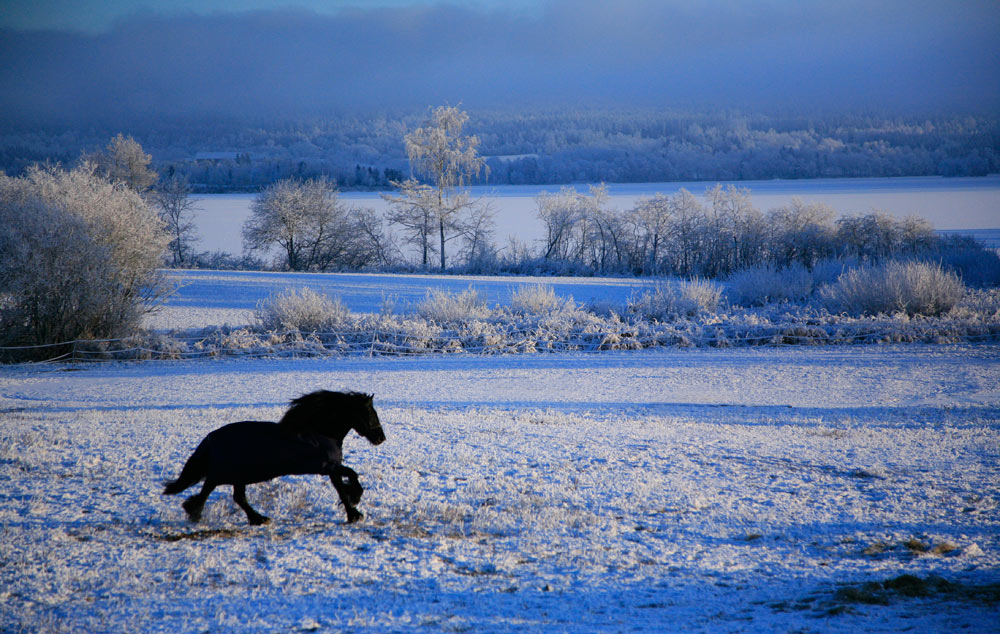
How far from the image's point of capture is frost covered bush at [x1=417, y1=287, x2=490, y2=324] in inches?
691

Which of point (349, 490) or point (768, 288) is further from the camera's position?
point (768, 288)

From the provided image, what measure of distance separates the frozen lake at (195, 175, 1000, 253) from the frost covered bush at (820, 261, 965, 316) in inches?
819

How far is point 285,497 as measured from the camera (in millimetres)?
5082

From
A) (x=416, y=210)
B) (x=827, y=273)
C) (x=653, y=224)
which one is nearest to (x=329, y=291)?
(x=416, y=210)

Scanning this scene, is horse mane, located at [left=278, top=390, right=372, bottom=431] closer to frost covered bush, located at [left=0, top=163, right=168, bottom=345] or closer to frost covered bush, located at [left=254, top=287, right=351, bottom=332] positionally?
frost covered bush, located at [left=254, top=287, right=351, bottom=332]

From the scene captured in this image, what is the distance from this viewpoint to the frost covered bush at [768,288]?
73.2 feet

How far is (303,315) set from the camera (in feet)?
55.7

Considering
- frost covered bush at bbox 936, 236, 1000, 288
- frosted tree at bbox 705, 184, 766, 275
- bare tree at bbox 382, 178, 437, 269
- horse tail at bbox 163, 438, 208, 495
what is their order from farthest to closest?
bare tree at bbox 382, 178, 437, 269 < frosted tree at bbox 705, 184, 766, 275 < frost covered bush at bbox 936, 236, 1000, 288 < horse tail at bbox 163, 438, 208, 495

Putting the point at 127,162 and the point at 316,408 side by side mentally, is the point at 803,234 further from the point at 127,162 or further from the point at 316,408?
the point at 127,162

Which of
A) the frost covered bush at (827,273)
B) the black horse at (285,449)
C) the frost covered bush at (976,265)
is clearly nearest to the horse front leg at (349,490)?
the black horse at (285,449)

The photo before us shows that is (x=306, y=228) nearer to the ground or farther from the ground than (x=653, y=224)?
farther from the ground

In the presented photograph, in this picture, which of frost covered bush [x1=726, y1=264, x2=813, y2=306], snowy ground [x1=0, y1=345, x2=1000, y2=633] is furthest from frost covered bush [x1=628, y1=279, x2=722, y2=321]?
snowy ground [x1=0, y1=345, x2=1000, y2=633]

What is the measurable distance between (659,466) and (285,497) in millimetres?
3370

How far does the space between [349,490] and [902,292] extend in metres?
17.7
